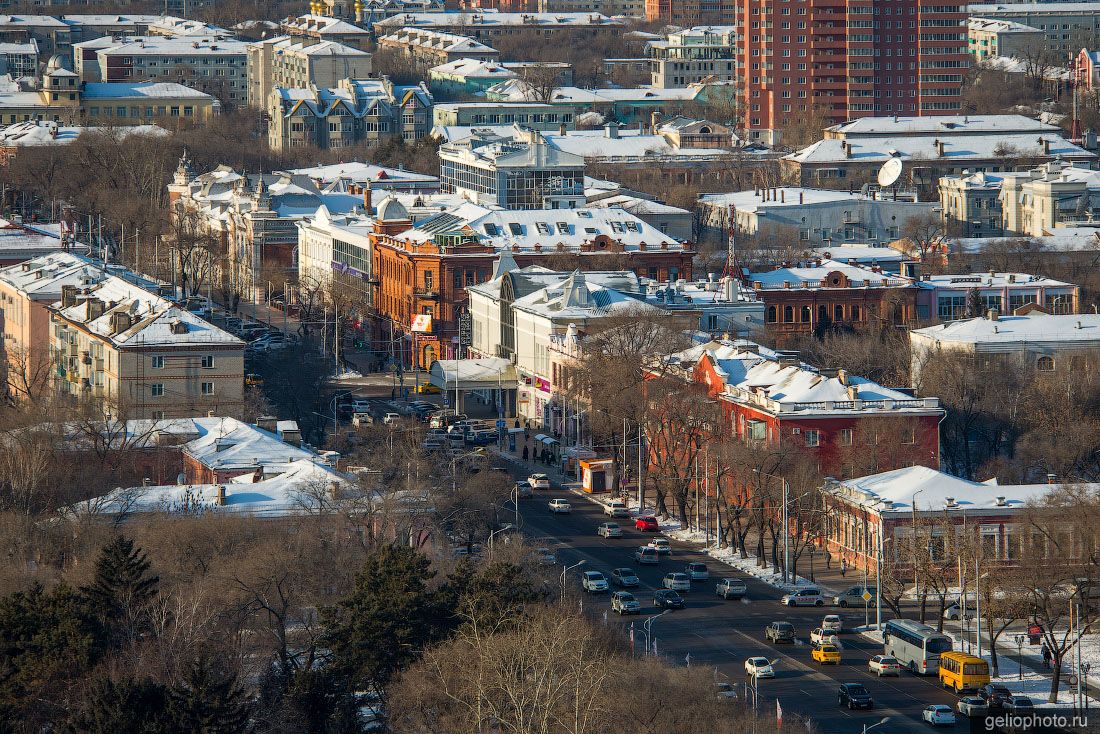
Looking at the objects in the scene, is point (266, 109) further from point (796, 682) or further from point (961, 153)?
point (796, 682)

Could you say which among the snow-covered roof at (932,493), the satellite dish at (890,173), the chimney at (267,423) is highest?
the satellite dish at (890,173)

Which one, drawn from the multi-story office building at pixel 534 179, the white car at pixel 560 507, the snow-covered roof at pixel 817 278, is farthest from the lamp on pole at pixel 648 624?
the multi-story office building at pixel 534 179

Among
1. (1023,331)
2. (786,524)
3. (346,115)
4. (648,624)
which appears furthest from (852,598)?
(346,115)

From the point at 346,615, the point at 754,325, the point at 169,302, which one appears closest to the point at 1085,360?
the point at 754,325

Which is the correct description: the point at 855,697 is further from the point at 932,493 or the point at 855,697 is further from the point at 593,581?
the point at 932,493

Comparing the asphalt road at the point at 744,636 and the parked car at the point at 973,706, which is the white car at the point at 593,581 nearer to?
the asphalt road at the point at 744,636

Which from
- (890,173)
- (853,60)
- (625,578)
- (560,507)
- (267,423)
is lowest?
(625,578)

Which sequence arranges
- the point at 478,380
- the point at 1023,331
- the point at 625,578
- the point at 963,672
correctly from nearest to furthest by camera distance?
the point at 963,672, the point at 625,578, the point at 1023,331, the point at 478,380
